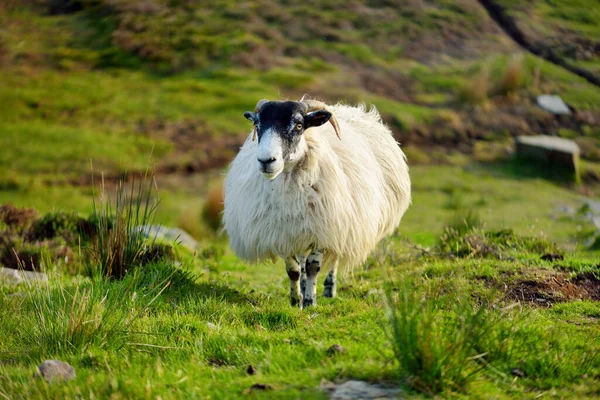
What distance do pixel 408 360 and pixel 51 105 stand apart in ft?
74.0

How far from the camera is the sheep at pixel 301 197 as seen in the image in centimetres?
654

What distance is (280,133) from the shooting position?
6.43m

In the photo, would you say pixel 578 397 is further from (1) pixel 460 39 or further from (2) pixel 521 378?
(1) pixel 460 39

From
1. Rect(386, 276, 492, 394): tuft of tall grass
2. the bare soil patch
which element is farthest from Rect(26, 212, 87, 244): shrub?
Rect(386, 276, 492, 394): tuft of tall grass

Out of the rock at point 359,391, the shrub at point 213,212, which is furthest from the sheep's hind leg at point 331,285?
the shrub at point 213,212

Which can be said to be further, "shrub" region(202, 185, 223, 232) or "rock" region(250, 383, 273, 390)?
"shrub" region(202, 185, 223, 232)

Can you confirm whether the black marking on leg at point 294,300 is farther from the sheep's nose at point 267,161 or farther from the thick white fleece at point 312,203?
the sheep's nose at point 267,161

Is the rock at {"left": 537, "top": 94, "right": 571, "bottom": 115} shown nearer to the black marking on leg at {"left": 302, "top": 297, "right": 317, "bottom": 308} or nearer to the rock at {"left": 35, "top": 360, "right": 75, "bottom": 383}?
the black marking on leg at {"left": 302, "top": 297, "right": 317, "bottom": 308}

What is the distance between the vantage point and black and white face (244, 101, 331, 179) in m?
6.18

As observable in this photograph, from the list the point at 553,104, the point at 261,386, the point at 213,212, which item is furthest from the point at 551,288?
the point at 553,104

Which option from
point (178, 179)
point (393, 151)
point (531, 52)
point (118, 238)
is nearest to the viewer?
point (118, 238)

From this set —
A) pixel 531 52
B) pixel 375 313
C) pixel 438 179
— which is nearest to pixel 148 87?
pixel 438 179

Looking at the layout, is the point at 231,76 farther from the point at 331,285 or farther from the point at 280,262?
the point at 331,285

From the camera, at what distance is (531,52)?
30141mm
